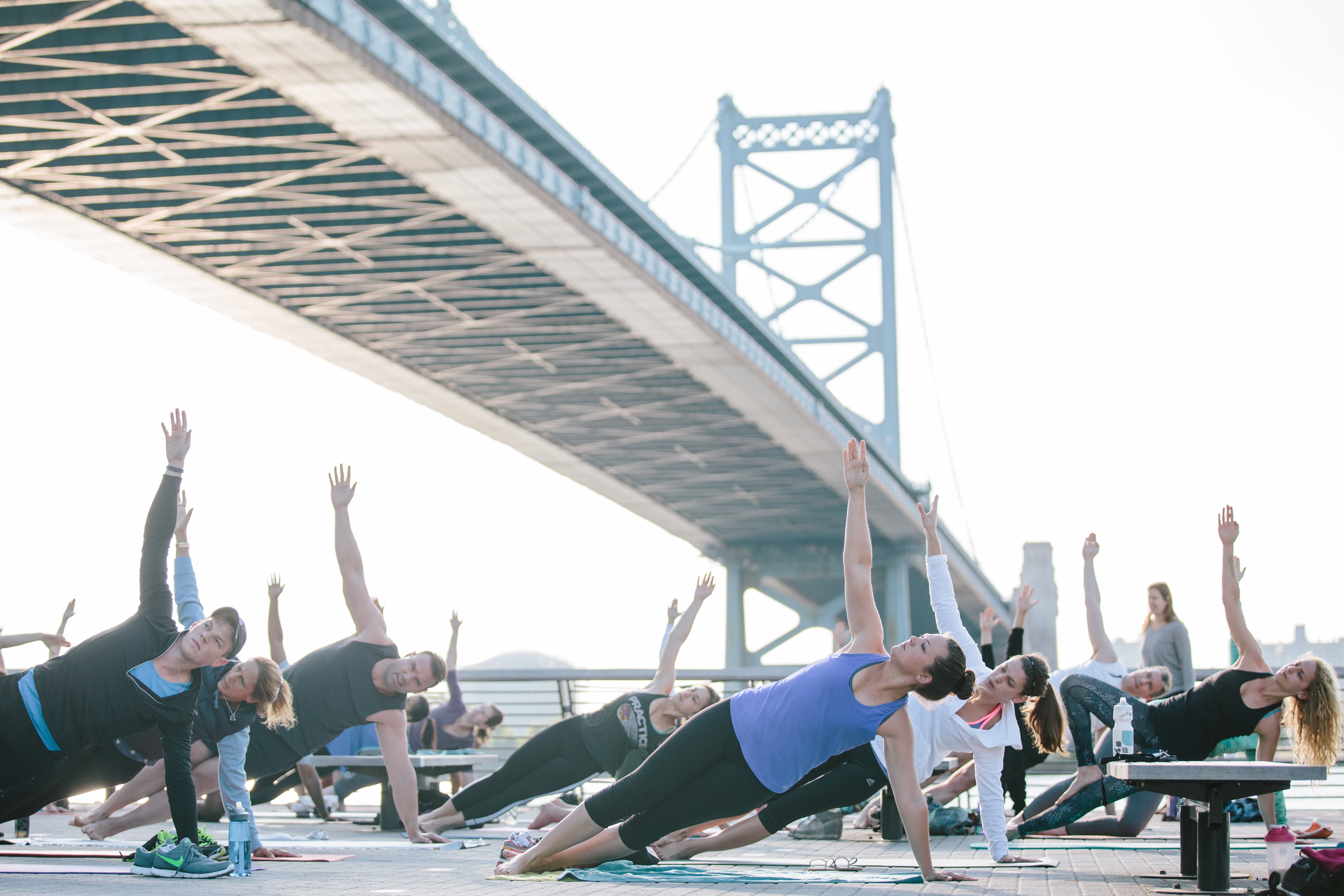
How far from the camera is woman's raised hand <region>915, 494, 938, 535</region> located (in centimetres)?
575

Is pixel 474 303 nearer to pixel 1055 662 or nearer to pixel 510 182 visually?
pixel 510 182

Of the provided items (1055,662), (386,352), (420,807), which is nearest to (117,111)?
(386,352)

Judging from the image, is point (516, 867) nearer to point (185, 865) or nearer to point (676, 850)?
point (676, 850)

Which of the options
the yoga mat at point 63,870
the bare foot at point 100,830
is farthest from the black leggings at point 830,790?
the bare foot at point 100,830

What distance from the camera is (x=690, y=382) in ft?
106

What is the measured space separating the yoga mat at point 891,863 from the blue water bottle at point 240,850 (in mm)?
1444

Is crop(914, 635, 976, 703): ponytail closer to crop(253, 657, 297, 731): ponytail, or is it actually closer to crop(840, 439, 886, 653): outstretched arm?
crop(840, 439, 886, 653): outstretched arm

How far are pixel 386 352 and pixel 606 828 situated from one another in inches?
1124

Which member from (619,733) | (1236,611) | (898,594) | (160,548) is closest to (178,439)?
(160,548)

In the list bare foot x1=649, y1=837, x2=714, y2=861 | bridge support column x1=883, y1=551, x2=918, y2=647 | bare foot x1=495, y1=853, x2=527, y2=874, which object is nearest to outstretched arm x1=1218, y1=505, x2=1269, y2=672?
bare foot x1=649, y1=837, x2=714, y2=861

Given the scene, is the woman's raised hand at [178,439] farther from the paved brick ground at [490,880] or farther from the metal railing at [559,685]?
the metal railing at [559,685]

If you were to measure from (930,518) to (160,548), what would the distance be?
288 centimetres

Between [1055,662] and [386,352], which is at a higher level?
[386,352]

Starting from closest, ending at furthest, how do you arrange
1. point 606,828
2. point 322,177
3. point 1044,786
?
point 606,828 → point 1044,786 → point 322,177
